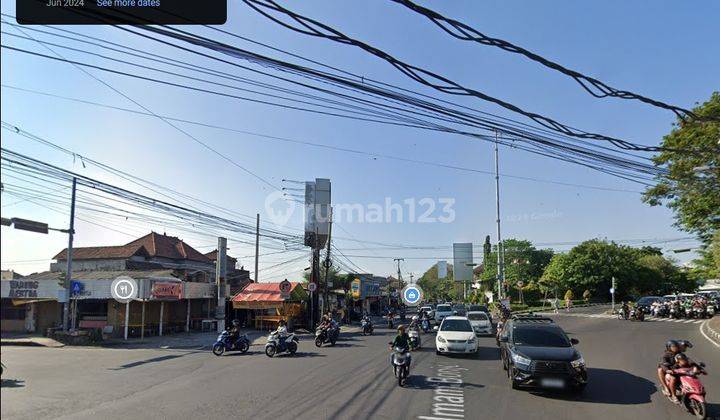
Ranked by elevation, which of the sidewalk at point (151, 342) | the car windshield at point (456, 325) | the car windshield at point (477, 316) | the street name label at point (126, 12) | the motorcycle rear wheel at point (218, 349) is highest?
the street name label at point (126, 12)

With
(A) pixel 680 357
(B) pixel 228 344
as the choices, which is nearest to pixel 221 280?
(B) pixel 228 344

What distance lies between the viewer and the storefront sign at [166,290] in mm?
26225

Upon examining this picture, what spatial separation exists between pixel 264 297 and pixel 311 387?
2220 cm

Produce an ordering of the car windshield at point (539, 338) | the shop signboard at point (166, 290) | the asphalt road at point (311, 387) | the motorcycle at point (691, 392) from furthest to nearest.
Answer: the shop signboard at point (166, 290) < the car windshield at point (539, 338) < the asphalt road at point (311, 387) < the motorcycle at point (691, 392)

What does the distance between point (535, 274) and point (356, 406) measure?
82148 millimetres

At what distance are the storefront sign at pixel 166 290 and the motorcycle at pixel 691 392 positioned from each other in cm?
2418

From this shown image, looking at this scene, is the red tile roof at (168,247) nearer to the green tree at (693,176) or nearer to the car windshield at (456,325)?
the car windshield at (456,325)

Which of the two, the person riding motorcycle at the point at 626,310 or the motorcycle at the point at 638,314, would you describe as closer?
the motorcycle at the point at 638,314

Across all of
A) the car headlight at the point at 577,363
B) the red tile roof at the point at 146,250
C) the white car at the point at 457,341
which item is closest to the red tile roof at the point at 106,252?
the red tile roof at the point at 146,250

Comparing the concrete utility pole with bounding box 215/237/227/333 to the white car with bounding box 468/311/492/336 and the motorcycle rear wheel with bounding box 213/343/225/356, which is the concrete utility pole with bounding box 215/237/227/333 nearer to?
the motorcycle rear wheel with bounding box 213/343/225/356

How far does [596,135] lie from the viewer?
10.2 m

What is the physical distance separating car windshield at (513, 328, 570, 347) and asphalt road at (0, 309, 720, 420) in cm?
115

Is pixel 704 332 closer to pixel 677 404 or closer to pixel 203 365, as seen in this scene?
pixel 677 404

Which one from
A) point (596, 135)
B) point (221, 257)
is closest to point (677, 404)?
point (596, 135)
